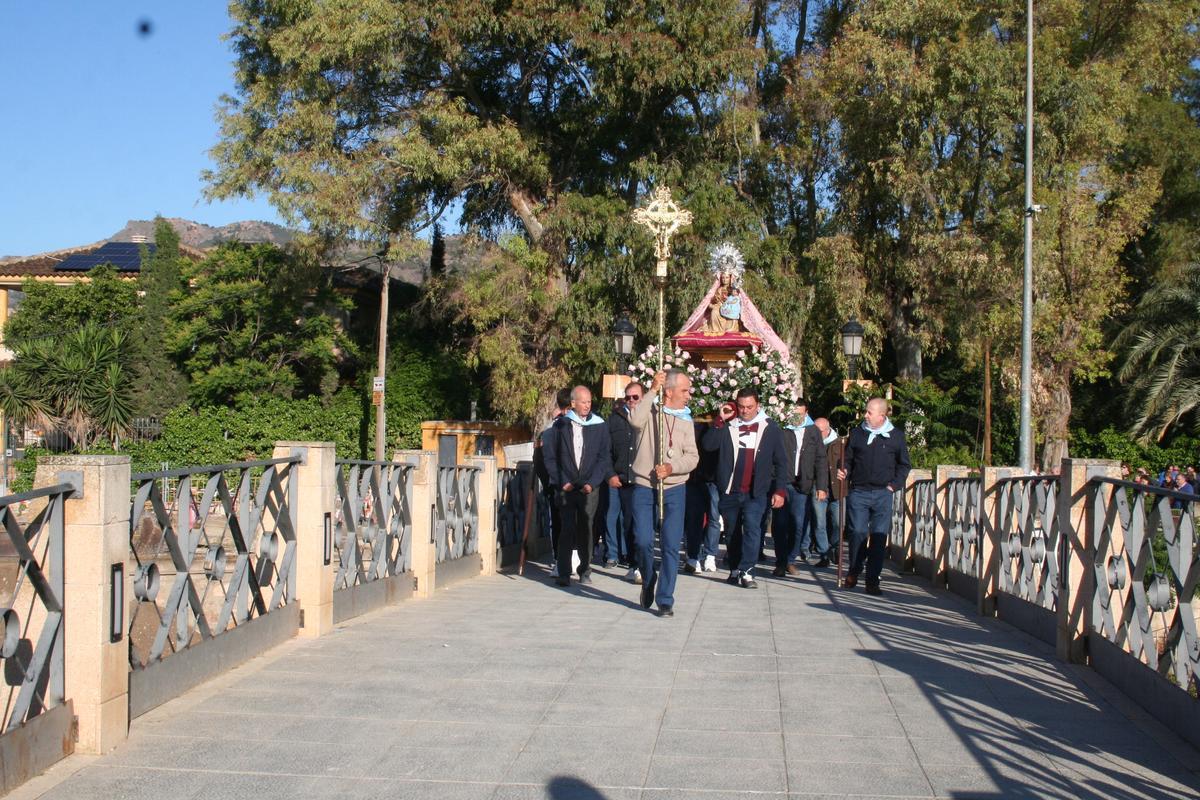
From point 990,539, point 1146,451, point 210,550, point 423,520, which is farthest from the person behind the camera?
point 1146,451

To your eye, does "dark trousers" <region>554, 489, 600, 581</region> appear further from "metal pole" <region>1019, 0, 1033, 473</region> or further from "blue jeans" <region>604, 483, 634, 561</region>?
"metal pole" <region>1019, 0, 1033, 473</region>

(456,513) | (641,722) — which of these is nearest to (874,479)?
(456,513)

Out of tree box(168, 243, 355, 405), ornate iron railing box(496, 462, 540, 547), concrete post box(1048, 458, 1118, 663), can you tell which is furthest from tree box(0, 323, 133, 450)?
concrete post box(1048, 458, 1118, 663)

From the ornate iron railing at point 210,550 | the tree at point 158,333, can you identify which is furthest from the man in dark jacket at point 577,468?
the tree at point 158,333

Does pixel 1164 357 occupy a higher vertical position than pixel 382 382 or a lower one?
higher

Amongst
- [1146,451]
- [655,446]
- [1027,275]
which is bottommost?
[1146,451]

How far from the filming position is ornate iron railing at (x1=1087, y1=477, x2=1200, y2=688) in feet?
17.9

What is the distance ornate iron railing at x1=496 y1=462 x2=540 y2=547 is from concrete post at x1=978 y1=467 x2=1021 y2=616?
5162mm

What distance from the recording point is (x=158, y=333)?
36.6 metres

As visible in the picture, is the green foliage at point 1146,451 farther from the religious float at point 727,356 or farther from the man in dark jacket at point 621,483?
the man in dark jacket at point 621,483

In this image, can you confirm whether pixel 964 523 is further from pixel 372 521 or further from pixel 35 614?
pixel 35 614

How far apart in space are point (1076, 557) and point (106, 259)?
4612 cm

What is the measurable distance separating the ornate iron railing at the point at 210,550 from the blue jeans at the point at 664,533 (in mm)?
2768

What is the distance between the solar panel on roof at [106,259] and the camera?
4653 centimetres
